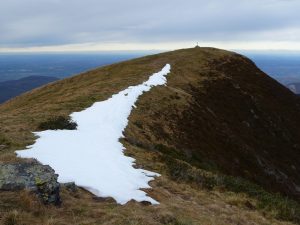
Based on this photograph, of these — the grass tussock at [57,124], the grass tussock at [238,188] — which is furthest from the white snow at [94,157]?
the grass tussock at [238,188]

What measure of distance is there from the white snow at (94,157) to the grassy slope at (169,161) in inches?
30.2

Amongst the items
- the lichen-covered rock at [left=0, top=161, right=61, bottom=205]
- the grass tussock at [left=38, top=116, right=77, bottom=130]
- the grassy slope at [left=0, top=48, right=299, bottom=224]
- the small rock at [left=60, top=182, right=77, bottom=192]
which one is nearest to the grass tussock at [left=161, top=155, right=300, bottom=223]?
the grassy slope at [left=0, top=48, right=299, bottom=224]

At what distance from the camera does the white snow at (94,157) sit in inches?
619

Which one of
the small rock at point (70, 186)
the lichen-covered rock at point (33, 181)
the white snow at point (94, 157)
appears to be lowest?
the white snow at point (94, 157)

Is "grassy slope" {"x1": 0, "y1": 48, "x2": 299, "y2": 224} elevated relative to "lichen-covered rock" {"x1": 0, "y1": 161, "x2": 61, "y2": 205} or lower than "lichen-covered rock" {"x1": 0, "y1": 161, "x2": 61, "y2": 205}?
lower

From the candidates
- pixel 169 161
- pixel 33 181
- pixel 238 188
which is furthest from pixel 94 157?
pixel 238 188

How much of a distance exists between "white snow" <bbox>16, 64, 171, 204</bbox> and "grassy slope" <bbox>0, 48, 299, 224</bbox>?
0.77m

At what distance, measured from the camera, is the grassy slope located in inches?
477

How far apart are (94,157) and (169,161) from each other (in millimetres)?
5271

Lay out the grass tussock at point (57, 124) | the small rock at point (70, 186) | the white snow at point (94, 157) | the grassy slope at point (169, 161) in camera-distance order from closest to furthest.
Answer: the grassy slope at point (169, 161)
the small rock at point (70, 186)
the white snow at point (94, 157)
the grass tussock at point (57, 124)

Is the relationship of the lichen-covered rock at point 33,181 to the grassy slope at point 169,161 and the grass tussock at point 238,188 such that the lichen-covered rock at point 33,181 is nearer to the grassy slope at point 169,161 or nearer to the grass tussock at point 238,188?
the grassy slope at point 169,161

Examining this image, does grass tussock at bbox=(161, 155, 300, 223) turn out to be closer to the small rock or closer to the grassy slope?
the grassy slope

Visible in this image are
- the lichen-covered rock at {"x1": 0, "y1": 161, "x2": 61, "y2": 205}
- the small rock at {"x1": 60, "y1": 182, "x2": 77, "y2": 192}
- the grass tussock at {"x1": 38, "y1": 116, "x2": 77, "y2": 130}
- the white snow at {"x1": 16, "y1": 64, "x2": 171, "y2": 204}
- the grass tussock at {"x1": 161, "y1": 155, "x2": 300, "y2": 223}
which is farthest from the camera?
the grass tussock at {"x1": 38, "y1": 116, "x2": 77, "y2": 130}

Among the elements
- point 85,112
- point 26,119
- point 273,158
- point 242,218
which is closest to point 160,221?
point 242,218
